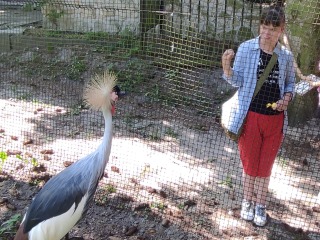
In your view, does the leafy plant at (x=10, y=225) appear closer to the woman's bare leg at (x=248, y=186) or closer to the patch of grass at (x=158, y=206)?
the patch of grass at (x=158, y=206)

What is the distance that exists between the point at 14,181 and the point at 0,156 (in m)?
0.34

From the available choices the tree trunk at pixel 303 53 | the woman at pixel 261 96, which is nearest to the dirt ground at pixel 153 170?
the tree trunk at pixel 303 53

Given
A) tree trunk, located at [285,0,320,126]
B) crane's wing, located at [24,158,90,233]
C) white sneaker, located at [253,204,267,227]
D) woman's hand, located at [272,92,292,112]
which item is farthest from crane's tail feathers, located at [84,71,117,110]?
tree trunk, located at [285,0,320,126]

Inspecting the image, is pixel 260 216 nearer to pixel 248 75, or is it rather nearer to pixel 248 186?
pixel 248 186

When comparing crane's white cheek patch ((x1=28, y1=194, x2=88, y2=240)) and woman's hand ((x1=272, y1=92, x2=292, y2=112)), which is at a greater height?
woman's hand ((x1=272, y1=92, x2=292, y2=112))

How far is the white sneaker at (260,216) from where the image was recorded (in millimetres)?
3428

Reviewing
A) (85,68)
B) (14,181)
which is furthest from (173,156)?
(85,68)

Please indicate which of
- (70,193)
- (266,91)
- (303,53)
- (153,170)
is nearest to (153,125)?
(153,170)

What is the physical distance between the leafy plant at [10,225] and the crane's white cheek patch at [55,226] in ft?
1.74

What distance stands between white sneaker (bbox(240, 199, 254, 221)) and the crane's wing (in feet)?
4.23

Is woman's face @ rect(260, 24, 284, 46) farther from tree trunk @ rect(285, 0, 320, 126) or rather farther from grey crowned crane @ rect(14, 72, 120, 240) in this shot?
tree trunk @ rect(285, 0, 320, 126)

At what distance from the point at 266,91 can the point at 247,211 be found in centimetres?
99

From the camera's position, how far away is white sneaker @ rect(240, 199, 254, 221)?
3.50 m

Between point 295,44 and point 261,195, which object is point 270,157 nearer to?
point 261,195
